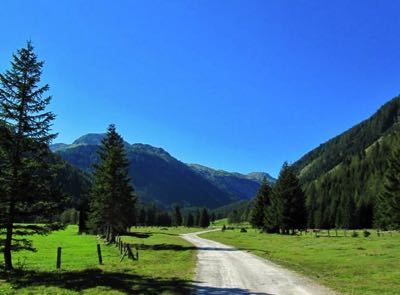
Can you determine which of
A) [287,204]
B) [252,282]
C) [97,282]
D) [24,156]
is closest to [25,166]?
[24,156]

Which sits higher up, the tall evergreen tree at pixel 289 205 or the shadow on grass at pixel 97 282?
the tall evergreen tree at pixel 289 205

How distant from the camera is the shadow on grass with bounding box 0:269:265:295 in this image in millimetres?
17719

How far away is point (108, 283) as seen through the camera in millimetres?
20219

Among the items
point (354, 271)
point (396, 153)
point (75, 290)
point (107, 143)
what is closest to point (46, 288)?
point (75, 290)

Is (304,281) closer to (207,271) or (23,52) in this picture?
(207,271)

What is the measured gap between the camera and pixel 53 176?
2664cm

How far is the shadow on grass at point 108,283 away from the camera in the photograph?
58.1 feet

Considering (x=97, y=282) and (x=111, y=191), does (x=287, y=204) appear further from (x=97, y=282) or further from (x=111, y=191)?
(x=97, y=282)

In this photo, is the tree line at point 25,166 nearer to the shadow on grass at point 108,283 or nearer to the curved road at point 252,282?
the shadow on grass at point 108,283

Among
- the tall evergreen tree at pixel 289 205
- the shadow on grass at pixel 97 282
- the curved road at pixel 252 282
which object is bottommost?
the shadow on grass at pixel 97 282

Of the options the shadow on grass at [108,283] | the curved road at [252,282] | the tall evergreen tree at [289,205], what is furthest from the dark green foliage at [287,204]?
the shadow on grass at [108,283]

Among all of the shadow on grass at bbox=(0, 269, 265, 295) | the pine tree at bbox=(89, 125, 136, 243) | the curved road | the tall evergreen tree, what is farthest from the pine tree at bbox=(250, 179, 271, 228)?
the shadow on grass at bbox=(0, 269, 265, 295)

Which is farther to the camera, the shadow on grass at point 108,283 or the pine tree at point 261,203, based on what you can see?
the pine tree at point 261,203

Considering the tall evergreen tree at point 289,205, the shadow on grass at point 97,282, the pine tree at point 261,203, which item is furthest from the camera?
the pine tree at point 261,203
